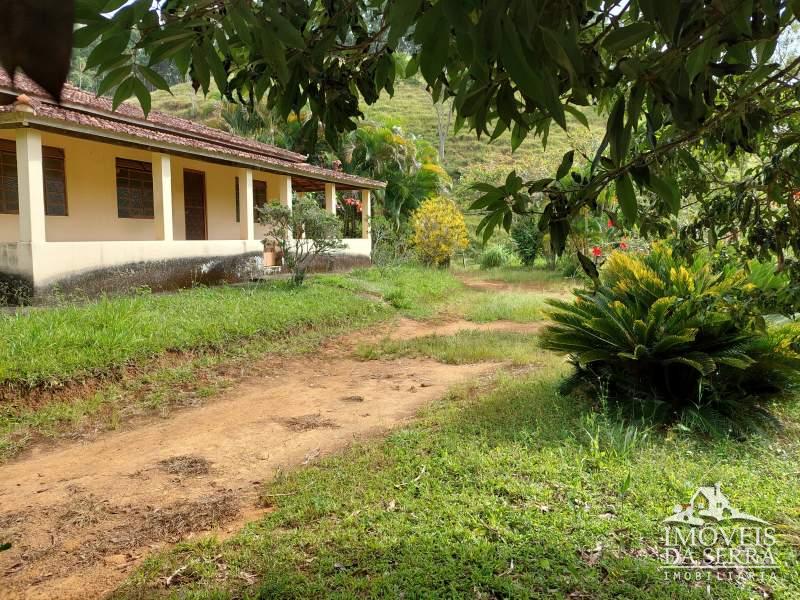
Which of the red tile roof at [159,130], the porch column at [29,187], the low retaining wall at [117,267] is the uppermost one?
the red tile roof at [159,130]

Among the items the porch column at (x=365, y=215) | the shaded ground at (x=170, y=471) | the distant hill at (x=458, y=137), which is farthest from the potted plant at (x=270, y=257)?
the distant hill at (x=458, y=137)

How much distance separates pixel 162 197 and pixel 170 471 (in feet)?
25.7

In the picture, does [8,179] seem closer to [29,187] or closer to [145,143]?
[29,187]

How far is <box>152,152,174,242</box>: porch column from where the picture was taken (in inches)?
418

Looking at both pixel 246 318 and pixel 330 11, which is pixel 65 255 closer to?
pixel 246 318

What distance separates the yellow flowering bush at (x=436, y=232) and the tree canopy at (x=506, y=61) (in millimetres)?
15930

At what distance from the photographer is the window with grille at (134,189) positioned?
11594 millimetres

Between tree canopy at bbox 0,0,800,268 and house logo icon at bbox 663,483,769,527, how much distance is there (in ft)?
4.52

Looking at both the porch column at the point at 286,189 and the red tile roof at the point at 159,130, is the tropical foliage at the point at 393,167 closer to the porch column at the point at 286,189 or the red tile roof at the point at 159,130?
the red tile roof at the point at 159,130

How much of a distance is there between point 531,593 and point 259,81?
2.16m

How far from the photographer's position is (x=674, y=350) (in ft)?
14.7

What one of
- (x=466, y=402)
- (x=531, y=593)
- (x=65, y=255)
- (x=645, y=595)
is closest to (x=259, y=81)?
(x=531, y=593)

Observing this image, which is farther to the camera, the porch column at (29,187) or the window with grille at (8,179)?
the window with grille at (8,179)

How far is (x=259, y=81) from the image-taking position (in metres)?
1.88
